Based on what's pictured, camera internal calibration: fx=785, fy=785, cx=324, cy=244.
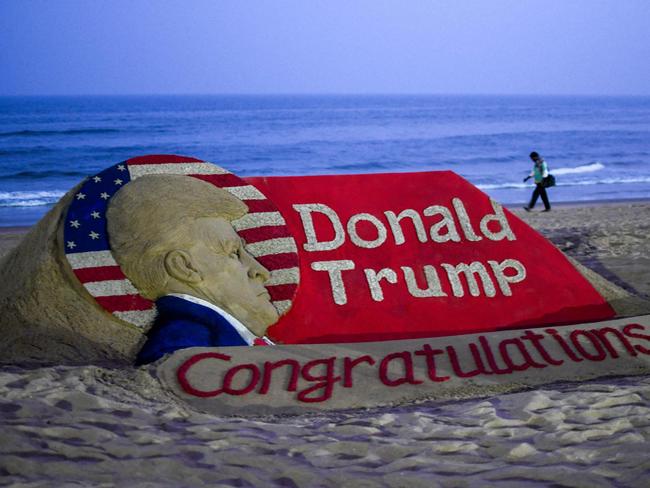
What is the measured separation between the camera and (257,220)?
5.09 metres

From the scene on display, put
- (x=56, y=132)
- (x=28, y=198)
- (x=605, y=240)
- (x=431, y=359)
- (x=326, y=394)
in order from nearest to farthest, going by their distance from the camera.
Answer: (x=326, y=394) → (x=431, y=359) → (x=605, y=240) → (x=28, y=198) → (x=56, y=132)

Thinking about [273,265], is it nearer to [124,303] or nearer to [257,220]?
[257,220]

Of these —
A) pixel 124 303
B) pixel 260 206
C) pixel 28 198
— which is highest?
pixel 260 206

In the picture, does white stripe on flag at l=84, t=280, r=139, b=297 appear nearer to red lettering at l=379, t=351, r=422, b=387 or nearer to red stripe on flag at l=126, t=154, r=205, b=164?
red stripe on flag at l=126, t=154, r=205, b=164

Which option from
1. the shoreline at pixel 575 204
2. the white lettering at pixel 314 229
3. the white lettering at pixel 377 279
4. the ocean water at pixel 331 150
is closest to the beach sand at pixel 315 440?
the white lettering at pixel 377 279

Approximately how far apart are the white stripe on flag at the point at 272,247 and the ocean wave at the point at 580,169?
64.1 ft

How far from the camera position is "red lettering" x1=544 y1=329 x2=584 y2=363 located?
4.35 m

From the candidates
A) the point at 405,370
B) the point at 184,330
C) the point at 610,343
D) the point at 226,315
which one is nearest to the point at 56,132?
the point at 226,315

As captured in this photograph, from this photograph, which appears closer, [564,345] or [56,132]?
[564,345]

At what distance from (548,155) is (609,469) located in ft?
90.1

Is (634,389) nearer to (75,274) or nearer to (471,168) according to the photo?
(75,274)

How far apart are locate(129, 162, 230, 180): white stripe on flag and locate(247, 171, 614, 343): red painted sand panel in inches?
13.8

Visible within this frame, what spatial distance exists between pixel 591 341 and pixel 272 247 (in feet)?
6.62

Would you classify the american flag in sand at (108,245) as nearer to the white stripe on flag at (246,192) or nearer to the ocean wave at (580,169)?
the white stripe on flag at (246,192)
